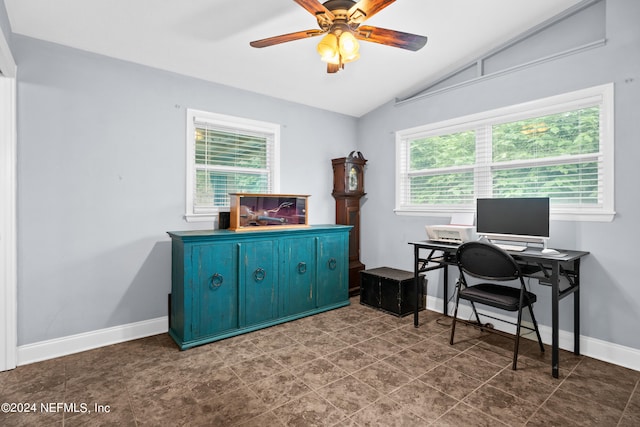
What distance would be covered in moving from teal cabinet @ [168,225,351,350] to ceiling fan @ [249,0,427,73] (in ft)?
5.69

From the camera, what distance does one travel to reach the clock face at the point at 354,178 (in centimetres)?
435

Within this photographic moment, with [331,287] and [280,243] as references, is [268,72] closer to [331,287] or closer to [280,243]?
[280,243]

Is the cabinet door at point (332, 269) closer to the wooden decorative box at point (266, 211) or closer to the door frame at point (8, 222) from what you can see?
the wooden decorative box at point (266, 211)

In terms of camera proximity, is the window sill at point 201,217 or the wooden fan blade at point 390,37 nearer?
the wooden fan blade at point 390,37

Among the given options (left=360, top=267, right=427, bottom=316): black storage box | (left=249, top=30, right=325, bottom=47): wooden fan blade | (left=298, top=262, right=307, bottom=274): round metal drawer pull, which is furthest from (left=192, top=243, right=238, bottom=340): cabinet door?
(left=249, top=30, right=325, bottom=47): wooden fan blade

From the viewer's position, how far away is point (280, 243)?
330 cm

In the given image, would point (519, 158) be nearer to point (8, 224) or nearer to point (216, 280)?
point (216, 280)

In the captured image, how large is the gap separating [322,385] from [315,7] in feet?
7.82

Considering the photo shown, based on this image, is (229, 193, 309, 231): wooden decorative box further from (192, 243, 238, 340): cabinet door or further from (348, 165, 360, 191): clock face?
(348, 165, 360, 191): clock face

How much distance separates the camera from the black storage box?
3520 mm

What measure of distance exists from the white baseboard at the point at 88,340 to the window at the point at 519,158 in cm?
304

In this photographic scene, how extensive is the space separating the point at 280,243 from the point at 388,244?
1.65 metres

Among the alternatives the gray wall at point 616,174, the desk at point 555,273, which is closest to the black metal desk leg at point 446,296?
the desk at point 555,273

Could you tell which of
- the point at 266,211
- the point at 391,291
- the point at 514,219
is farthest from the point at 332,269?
the point at 514,219
